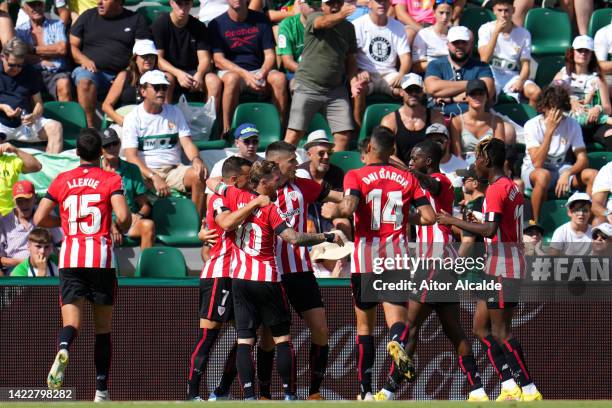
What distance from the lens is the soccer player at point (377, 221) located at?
9.14 m

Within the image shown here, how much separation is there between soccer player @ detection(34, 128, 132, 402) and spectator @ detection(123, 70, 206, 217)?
9.33 ft

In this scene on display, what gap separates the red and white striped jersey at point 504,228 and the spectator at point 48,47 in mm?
5691

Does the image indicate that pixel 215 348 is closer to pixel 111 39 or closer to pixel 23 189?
→ pixel 23 189

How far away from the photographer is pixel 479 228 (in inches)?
357

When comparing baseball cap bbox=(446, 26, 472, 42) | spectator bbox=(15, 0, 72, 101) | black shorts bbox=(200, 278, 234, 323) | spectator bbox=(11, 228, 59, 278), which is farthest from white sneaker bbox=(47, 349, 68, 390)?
baseball cap bbox=(446, 26, 472, 42)

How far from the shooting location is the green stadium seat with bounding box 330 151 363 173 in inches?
487

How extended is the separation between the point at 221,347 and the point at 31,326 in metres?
1.54

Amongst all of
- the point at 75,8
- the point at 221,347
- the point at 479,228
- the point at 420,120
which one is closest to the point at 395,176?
the point at 479,228

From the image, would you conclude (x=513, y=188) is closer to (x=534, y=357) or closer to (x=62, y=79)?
(x=534, y=357)

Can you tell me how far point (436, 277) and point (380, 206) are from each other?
76cm

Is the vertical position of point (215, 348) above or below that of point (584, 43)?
below

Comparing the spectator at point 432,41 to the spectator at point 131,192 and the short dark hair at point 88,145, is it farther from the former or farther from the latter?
the short dark hair at point 88,145

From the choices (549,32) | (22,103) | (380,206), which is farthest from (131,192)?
(549,32)

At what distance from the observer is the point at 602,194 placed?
12234mm
